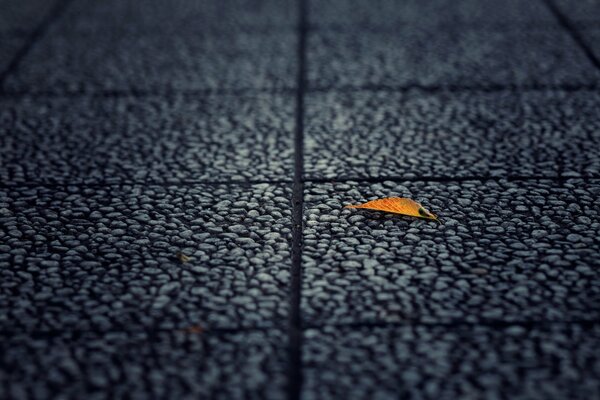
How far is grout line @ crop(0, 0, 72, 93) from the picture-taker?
3.88 meters

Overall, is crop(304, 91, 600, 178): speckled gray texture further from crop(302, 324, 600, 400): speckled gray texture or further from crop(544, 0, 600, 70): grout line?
crop(302, 324, 600, 400): speckled gray texture

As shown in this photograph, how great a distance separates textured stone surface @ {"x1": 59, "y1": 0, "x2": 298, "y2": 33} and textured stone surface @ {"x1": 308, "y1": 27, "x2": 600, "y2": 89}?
491 mm

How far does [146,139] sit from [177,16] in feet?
5.72

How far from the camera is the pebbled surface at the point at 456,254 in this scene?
2.08m

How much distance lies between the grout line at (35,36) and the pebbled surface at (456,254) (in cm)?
193

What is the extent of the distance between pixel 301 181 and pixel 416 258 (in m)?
0.65

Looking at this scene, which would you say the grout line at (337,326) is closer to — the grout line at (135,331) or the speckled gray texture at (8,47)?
the grout line at (135,331)

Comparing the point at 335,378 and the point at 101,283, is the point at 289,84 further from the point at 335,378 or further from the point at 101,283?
the point at 335,378

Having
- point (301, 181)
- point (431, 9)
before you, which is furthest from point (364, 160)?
point (431, 9)

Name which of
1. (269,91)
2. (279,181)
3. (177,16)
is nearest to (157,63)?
(269,91)

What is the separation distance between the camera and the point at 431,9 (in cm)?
469

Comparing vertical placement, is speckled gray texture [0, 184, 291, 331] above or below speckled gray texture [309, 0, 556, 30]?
below

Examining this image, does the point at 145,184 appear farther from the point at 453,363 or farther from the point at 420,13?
the point at 420,13

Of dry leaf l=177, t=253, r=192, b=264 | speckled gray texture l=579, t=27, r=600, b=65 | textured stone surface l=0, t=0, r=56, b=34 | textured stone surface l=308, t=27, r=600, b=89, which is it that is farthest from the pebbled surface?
textured stone surface l=0, t=0, r=56, b=34
